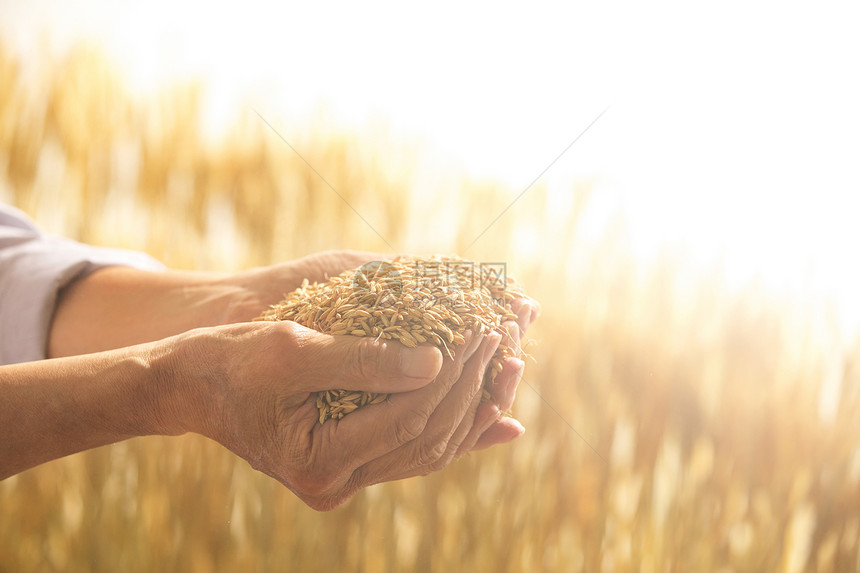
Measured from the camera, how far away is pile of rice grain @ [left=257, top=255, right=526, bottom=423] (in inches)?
24.4

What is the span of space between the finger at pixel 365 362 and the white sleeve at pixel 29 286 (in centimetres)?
48

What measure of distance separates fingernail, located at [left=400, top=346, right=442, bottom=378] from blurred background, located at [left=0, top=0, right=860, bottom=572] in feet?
1.92

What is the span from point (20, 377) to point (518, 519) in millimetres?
845

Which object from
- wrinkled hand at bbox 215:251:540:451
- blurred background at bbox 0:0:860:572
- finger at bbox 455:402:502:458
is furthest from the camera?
blurred background at bbox 0:0:860:572

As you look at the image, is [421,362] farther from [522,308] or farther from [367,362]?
[522,308]

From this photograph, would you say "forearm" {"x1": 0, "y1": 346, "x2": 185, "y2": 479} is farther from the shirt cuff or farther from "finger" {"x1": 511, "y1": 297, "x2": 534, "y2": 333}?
"finger" {"x1": 511, "y1": 297, "x2": 534, "y2": 333}

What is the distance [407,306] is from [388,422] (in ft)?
0.38

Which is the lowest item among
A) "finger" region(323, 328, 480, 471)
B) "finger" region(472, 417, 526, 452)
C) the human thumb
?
"finger" region(472, 417, 526, 452)

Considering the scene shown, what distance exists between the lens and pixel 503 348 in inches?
27.3

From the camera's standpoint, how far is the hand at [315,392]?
1.93ft

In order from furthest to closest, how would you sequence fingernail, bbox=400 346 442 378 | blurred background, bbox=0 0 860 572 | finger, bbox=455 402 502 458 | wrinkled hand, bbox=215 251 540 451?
blurred background, bbox=0 0 860 572
wrinkled hand, bbox=215 251 540 451
finger, bbox=455 402 502 458
fingernail, bbox=400 346 442 378

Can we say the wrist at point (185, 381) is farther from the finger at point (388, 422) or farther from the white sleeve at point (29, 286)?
the white sleeve at point (29, 286)

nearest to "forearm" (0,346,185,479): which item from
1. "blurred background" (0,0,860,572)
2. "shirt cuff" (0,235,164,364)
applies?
"shirt cuff" (0,235,164,364)

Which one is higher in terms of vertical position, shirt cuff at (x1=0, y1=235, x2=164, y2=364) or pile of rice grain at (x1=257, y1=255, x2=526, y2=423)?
pile of rice grain at (x1=257, y1=255, x2=526, y2=423)
